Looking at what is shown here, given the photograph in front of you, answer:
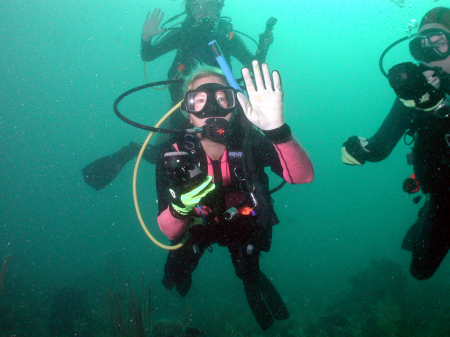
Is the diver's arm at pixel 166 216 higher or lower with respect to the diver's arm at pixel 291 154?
lower

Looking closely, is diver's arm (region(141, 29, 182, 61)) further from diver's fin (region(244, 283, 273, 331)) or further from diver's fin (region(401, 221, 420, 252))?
diver's fin (region(401, 221, 420, 252))

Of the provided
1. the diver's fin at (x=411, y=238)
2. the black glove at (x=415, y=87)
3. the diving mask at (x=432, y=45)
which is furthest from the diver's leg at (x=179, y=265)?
the diving mask at (x=432, y=45)

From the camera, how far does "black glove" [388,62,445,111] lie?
94.0 inches

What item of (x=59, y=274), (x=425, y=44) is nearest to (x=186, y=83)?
(x=425, y=44)

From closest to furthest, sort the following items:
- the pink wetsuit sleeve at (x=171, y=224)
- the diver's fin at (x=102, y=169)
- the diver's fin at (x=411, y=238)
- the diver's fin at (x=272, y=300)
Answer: the pink wetsuit sleeve at (x=171, y=224)
the diver's fin at (x=272, y=300)
the diver's fin at (x=411, y=238)
the diver's fin at (x=102, y=169)

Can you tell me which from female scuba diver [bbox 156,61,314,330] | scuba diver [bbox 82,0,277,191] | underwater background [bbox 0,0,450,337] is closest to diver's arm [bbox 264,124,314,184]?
female scuba diver [bbox 156,61,314,330]

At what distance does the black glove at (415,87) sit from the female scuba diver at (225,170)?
124cm

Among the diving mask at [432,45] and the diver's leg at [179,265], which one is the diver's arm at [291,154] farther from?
the diving mask at [432,45]

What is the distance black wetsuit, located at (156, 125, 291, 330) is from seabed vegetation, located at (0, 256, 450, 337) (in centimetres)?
407

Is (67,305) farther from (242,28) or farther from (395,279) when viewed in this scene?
(242,28)

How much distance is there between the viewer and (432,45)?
2.98 metres

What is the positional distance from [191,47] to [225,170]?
4.27 meters

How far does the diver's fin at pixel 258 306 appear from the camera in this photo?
3576mm

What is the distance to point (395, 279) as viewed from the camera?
11828mm
